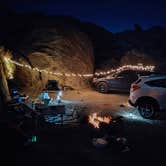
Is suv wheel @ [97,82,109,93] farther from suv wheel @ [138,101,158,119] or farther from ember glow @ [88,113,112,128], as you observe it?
ember glow @ [88,113,112,128]

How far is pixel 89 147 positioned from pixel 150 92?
4.22 meters

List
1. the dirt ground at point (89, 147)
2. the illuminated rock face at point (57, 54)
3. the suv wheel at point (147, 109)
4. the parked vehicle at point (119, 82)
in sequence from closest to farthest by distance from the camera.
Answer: the dirt ground at point (89, 147), the suv wheel at point (147, 109), the parked vehicle at point (119, 82), the illuminated rock face at point (57, 54)

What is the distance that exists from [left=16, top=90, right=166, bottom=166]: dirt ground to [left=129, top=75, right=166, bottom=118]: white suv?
23.2 inches

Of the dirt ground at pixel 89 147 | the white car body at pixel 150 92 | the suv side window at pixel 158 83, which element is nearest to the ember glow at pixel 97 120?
the dirt ground at pixel 89 147

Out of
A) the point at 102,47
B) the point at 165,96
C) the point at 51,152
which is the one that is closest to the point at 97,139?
the point at 51,152

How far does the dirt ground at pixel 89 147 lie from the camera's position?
6035 mm

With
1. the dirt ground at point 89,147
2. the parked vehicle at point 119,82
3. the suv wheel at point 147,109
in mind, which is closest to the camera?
the dirt ground at point 89,147

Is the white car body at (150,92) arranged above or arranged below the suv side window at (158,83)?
below

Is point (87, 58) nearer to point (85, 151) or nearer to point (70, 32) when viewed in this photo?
point (70, 32)

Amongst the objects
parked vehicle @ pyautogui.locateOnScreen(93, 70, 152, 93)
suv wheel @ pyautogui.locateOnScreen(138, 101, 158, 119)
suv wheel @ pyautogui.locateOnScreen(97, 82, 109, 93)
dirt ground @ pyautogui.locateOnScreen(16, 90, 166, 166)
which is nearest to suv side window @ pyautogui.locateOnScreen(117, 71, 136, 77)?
parked vehicle @ pyautogui.locateOnScreen(93, 70, 152, 93)

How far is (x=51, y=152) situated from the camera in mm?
6555

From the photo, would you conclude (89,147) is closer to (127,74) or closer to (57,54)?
(127,74)

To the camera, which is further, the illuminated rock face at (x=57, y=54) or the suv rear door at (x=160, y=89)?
the illuminated rock face at (x=57, y=54)

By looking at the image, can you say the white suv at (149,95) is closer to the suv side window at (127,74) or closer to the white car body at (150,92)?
the white car body at (150,92)
